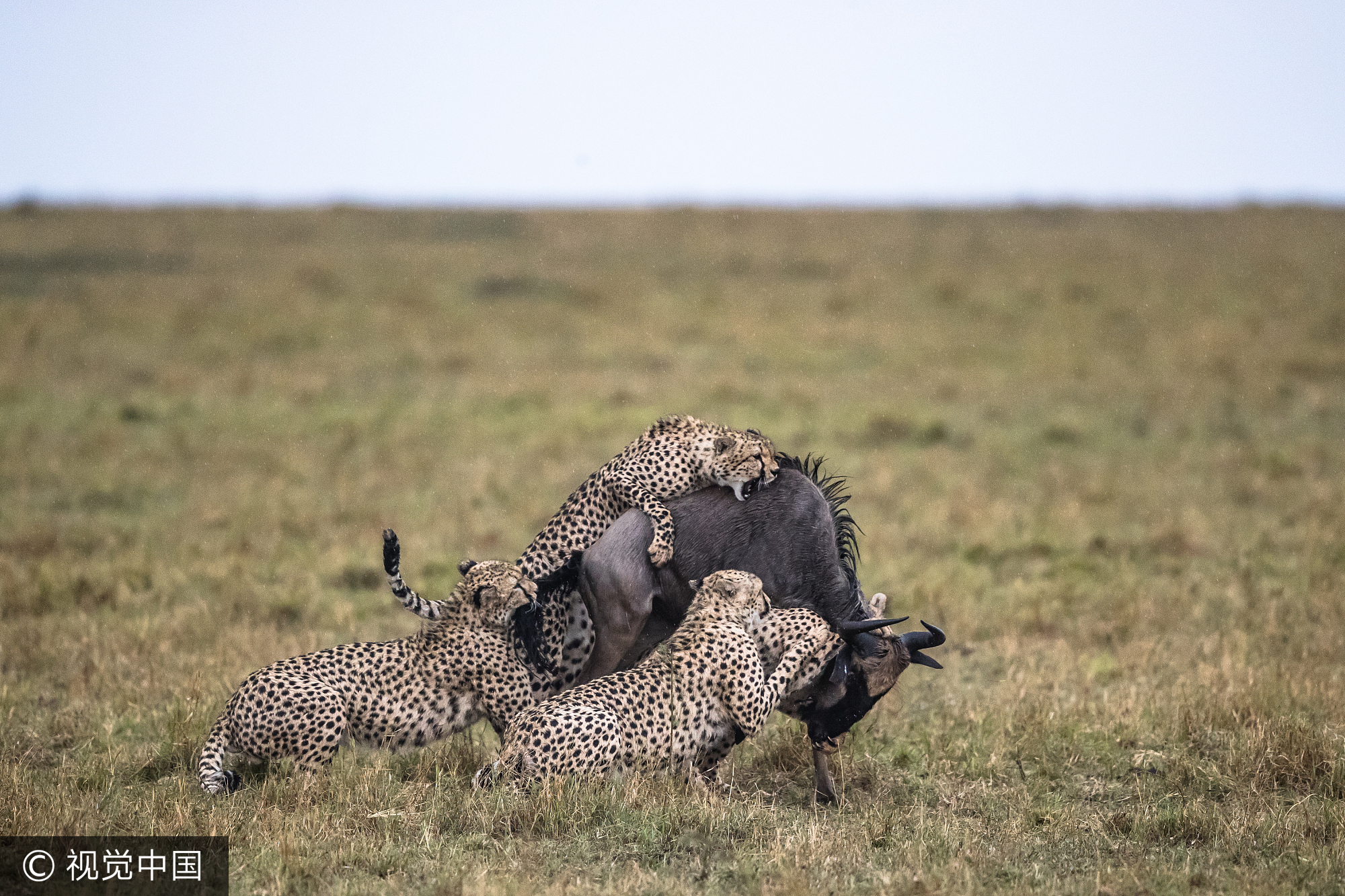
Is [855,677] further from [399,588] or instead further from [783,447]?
[783,447]

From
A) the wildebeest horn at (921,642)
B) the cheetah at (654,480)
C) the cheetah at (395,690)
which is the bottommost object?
the cheetah at (395,690)

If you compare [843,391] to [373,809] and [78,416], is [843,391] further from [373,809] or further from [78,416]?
[373,809]

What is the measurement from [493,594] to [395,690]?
64 cm

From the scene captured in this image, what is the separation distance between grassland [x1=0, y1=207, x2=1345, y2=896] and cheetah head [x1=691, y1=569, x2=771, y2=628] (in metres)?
0.84

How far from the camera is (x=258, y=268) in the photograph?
32.8 m

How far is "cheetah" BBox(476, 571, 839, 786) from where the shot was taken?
19.3 ft

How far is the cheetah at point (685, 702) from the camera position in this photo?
19.3ft

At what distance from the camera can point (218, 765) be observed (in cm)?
612

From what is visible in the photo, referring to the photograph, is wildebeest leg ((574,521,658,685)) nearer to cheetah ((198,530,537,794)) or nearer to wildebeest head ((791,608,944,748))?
cheetah ((198,530,537,794))

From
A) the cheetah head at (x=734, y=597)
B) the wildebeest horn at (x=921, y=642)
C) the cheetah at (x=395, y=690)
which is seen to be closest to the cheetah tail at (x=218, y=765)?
the cheetah at (x=395, y=690)

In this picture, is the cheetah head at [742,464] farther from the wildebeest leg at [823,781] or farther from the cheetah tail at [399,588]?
the cheetah tail at [399,588]

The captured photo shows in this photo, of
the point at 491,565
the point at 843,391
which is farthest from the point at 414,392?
the point at 491,565

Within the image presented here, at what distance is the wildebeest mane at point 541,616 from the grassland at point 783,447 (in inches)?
22.9

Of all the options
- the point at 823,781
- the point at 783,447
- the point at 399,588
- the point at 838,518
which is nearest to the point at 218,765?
the point at 399,588
